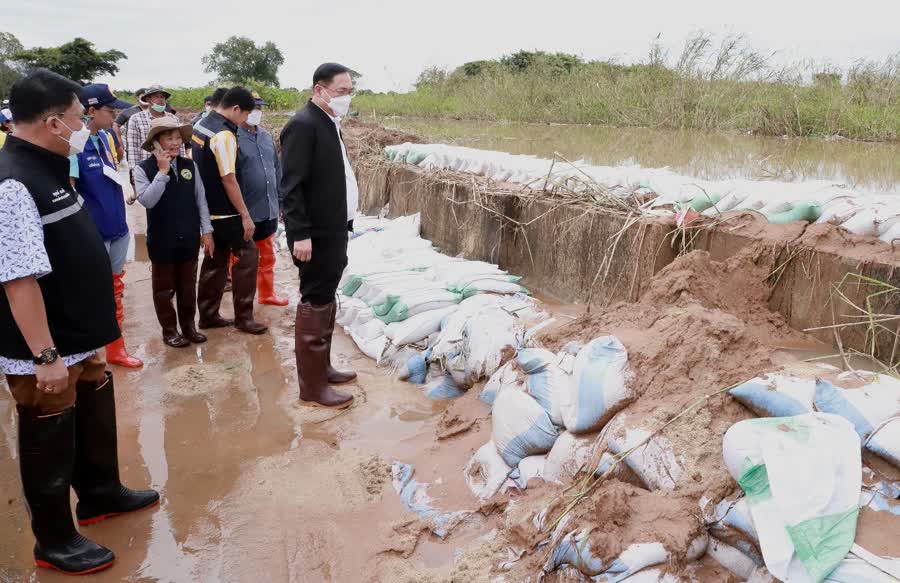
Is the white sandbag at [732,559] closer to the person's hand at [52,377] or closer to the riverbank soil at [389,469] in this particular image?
the riverbank soil at [389,469]

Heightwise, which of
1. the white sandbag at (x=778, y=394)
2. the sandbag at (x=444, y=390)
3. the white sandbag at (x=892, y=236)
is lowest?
the sandbag at (x=444, y=390)

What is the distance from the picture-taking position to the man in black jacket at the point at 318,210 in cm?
327

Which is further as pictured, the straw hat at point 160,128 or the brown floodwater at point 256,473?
the straw hat at point 160,128

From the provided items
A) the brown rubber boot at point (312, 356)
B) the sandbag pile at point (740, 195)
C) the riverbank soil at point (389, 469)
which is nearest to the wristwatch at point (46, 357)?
the riverbank soil at point (389, 469)

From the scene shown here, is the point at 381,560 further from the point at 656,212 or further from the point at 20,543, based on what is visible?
the point at 656,212

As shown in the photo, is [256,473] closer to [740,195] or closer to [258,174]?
[258,174]

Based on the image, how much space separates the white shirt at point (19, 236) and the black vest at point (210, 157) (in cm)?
248

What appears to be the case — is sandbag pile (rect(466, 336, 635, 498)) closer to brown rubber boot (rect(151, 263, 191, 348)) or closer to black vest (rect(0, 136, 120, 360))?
black vest (rect(0, 136, 120, 360))

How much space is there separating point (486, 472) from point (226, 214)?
2.88 m

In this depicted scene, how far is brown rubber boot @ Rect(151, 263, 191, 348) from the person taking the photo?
14.2ft

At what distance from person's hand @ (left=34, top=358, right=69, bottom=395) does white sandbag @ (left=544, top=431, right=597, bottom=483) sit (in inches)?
67.4

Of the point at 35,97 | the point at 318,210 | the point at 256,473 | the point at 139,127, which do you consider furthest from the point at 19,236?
the point at 139,127

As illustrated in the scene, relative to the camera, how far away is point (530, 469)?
2471 millimetres

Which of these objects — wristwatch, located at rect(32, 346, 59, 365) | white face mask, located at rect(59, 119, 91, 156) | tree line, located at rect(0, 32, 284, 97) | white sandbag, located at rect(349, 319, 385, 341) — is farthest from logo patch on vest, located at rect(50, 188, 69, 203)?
tree line, located at rect(0, 32, 284, 97)
